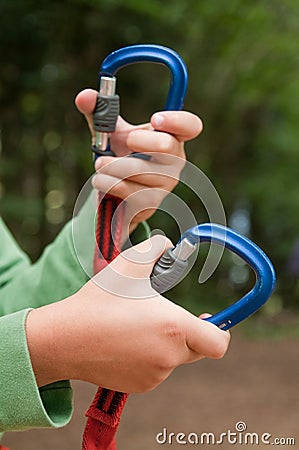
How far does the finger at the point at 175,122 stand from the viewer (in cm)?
65

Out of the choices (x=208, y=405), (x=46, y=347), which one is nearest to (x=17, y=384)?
(x=46, y=347)

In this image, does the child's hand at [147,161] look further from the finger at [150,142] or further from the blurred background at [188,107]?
the blurred background at [188,107]

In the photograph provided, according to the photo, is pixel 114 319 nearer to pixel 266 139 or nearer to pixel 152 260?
pixel 152 260

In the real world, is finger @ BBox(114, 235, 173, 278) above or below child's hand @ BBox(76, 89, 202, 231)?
above

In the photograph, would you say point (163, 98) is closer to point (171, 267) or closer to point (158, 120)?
point (158, 120)

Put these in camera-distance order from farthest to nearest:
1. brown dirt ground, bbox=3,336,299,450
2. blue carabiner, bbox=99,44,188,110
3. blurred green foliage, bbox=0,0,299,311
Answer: blurred green foliage, bbox=0,0,299,311, brown dirt ground, bbox=3,336,299,450, blue carabiner, bbox=99,44,188,110

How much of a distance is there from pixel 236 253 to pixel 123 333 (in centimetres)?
9

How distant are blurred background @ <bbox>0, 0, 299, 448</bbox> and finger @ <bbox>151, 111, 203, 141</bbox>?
6.46ft

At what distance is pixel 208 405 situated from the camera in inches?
96.3

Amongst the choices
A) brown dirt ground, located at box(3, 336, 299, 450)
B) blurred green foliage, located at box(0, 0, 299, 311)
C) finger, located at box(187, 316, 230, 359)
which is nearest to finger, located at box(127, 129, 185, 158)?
finger, located at box(187, 316, 230, 359)

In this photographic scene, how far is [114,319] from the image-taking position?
468 mm

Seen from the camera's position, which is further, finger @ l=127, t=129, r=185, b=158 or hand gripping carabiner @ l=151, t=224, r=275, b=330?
finger @ l=127, t=129, r=185, b=158

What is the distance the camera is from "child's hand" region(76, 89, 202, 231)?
25.7 inches

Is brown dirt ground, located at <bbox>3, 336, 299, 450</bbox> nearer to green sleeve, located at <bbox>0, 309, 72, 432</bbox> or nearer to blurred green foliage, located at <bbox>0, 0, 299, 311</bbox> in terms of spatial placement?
blurred green foliage, located at <bbox>0, 0, 299, 311</bbox>
